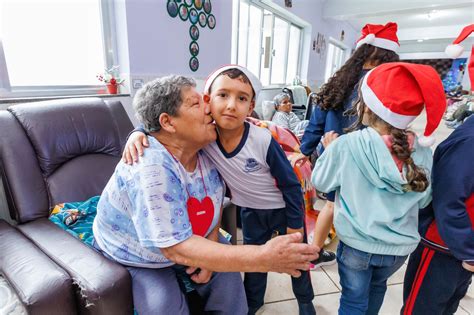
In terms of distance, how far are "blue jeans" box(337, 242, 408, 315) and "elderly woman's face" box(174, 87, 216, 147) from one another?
2.24 ft

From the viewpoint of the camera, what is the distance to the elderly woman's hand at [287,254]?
2.16ft

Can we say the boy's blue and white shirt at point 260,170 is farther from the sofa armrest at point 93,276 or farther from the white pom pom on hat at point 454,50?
the white pom pom on hat at point 454,50

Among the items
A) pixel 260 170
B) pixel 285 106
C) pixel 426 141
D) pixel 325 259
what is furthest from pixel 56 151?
pixel 285 106

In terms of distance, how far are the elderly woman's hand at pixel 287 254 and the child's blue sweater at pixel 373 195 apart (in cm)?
36

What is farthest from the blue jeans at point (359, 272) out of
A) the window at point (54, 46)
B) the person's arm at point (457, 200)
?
the window at point (54, 46)

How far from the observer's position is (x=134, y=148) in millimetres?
846

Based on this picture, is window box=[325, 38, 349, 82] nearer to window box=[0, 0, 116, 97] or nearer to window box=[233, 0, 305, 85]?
window box=[233, 0, 305, 85]

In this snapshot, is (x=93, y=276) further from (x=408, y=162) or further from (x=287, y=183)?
(x=408, y=162)

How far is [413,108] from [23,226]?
1.58 m

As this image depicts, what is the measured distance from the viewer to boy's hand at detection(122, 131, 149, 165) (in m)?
0.83

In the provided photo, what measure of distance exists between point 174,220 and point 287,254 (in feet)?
1.03

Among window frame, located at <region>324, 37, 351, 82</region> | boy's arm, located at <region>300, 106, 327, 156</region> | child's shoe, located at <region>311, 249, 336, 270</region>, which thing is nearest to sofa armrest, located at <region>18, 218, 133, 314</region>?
boy's arm, located at <region>300, 106, 327, 156</region>

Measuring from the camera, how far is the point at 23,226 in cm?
117

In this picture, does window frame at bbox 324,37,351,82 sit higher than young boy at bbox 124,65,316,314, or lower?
higher
